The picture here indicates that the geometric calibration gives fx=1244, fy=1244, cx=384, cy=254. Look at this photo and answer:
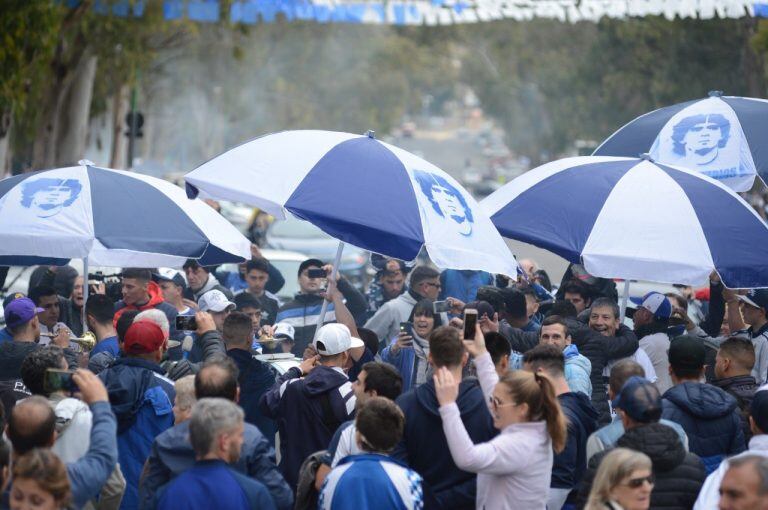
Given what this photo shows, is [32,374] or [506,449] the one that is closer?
[506,449]

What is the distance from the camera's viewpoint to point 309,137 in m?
7.98

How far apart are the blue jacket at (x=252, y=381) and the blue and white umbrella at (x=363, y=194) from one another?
0.90m

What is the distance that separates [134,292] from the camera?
31.1 ft

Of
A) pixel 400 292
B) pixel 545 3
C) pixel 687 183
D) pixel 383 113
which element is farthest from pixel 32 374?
pixel 383 113

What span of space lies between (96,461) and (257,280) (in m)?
6.12

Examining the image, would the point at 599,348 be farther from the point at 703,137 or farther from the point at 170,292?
the point at 170,292

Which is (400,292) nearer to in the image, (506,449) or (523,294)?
(523,294)

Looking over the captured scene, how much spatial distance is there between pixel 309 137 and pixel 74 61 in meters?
20.8

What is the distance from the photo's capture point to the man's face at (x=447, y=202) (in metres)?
7.64

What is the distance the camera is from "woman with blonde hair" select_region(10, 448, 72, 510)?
192 inches

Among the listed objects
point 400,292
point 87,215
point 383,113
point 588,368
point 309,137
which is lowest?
point 383,113

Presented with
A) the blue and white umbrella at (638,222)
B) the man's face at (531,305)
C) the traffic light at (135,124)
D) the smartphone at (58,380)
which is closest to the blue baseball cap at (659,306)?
the blue and white umbrella at (638,222)

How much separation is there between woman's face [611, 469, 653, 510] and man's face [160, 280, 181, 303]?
5.90 metres

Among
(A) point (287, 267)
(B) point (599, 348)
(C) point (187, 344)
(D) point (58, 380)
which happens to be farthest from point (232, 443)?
(A) point (287, 267)
